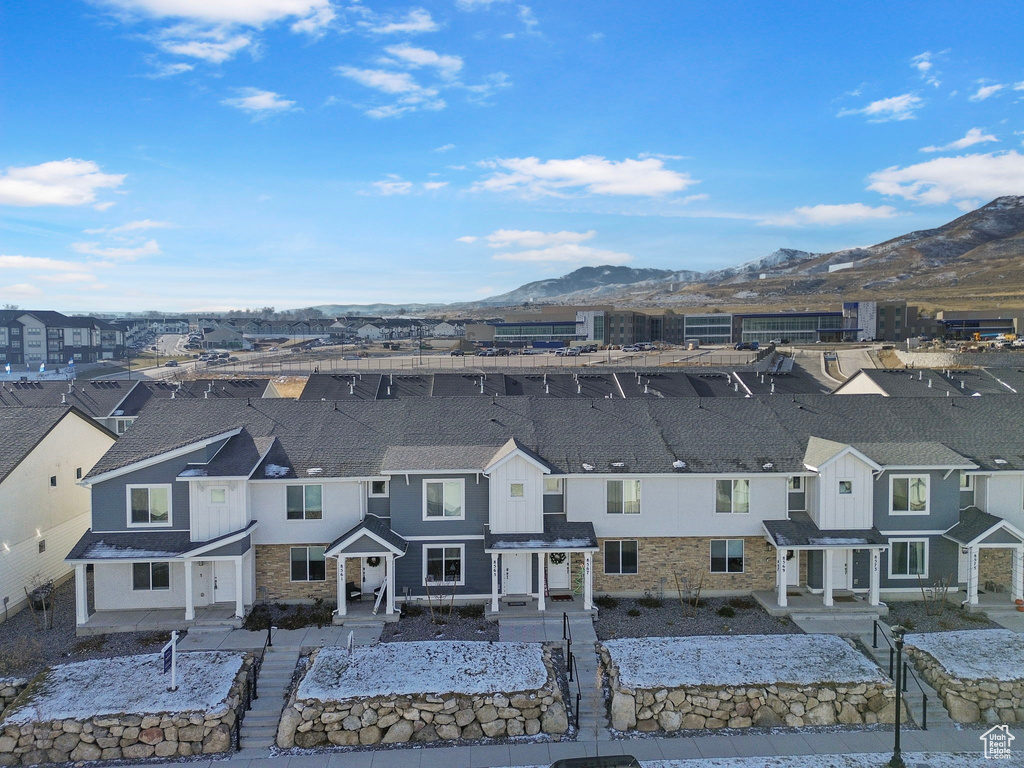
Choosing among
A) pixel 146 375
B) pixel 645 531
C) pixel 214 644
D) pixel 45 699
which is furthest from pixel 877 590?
pixel 146 375

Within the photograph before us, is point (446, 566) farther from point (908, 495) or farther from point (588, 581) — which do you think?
point (908, 495)

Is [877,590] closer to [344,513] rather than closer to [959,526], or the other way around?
[959,526]

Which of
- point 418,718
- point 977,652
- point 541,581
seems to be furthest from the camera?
point 541,581

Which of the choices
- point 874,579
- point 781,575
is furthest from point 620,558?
point 874,579

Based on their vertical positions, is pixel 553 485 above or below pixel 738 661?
above

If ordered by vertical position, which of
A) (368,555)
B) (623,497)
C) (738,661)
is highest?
(623,497)

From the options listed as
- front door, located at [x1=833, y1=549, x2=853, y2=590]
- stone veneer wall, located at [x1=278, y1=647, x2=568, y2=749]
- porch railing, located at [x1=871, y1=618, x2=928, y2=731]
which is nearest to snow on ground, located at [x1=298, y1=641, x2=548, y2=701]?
stone veneer wall, located at [x1=278, y1=647, x2=568, y2=749]

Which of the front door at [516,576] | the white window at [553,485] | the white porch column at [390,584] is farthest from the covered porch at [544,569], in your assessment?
the white porch column at [390,584]
